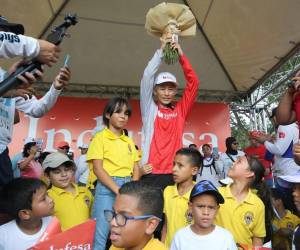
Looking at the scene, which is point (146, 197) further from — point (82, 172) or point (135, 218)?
point (82, 172)

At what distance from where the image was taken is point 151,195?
159 centimetres

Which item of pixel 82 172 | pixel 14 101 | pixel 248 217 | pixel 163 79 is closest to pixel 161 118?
pixel 163 79

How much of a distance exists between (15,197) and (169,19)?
171 cm

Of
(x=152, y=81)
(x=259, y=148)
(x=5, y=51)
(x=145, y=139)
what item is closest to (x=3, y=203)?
(x=5, y=51)

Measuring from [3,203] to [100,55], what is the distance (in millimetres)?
4365

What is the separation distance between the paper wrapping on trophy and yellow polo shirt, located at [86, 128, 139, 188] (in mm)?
916

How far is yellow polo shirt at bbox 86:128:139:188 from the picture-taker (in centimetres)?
241

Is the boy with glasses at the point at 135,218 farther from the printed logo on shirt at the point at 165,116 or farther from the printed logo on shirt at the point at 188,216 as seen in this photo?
the printed logo on shirt at the point at 165,116

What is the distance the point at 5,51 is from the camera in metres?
1.61

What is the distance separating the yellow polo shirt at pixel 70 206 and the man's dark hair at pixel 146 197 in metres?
1.21

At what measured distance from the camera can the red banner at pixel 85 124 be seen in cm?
648

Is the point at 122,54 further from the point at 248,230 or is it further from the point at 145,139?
the point at 248,230

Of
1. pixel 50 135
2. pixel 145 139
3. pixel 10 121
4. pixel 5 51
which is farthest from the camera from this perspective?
pixel 50 135

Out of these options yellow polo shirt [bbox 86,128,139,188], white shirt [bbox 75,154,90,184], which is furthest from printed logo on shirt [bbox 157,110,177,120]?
white shirt [bbox 75,154,90,184]
